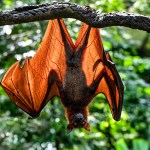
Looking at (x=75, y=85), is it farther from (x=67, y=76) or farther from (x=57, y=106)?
(x=57, y=106)

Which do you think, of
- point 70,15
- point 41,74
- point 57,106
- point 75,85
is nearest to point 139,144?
point 57,106

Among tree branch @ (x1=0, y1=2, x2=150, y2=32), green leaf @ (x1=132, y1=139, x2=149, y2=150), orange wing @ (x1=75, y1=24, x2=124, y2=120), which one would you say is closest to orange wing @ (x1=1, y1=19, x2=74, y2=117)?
orange wing @ (x1=75, y1=24, x2=124, y2=120)

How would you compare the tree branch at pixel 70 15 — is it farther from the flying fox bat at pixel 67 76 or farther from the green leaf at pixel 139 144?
the green leaf at pixel 139 144

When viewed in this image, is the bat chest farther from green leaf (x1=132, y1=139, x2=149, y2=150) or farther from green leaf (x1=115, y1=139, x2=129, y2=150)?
green leaf (x1=132, y1=139, x2=149, y2=150)

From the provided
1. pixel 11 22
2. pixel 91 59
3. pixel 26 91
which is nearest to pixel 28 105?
pixel 26 91

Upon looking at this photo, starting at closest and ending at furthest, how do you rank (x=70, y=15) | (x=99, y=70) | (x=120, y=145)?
(x=70, y=15)
(x=99, y=70)
(x=120, y=145)

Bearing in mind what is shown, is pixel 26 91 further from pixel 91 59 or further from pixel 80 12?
pixel 80 12
